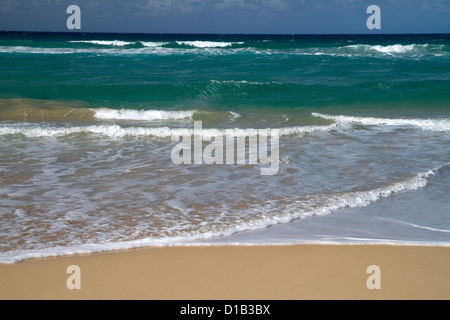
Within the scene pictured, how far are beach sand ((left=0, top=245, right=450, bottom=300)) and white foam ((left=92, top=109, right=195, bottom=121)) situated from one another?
870 centimetres

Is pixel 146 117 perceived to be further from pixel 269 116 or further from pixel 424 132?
pixel 424 132

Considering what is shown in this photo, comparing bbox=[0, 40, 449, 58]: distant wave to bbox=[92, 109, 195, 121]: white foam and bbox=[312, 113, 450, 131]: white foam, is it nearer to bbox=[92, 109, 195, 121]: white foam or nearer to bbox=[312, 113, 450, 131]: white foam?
bbox=[312, 113, 450, 131]: white foam

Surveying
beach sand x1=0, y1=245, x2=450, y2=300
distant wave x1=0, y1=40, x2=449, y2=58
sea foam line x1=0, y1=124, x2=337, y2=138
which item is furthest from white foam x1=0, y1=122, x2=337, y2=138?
distant wave x1=0, y1=40, x2=449, y2=58

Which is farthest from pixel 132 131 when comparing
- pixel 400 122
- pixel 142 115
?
pixel 400 122

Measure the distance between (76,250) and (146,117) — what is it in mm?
8753

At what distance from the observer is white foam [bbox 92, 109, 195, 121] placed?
499 inches

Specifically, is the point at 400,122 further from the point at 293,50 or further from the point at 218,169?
the point at 293,50

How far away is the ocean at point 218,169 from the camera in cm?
470

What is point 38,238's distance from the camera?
14.7 feet

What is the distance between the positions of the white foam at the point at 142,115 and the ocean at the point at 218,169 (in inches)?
1.8

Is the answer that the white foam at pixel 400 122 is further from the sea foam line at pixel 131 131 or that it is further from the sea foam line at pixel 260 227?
the sea foam line at pixel 260 227

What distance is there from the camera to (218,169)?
7.21m

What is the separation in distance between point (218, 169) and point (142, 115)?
6.10 metres

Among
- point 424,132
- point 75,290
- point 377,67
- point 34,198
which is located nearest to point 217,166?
point 34,198
